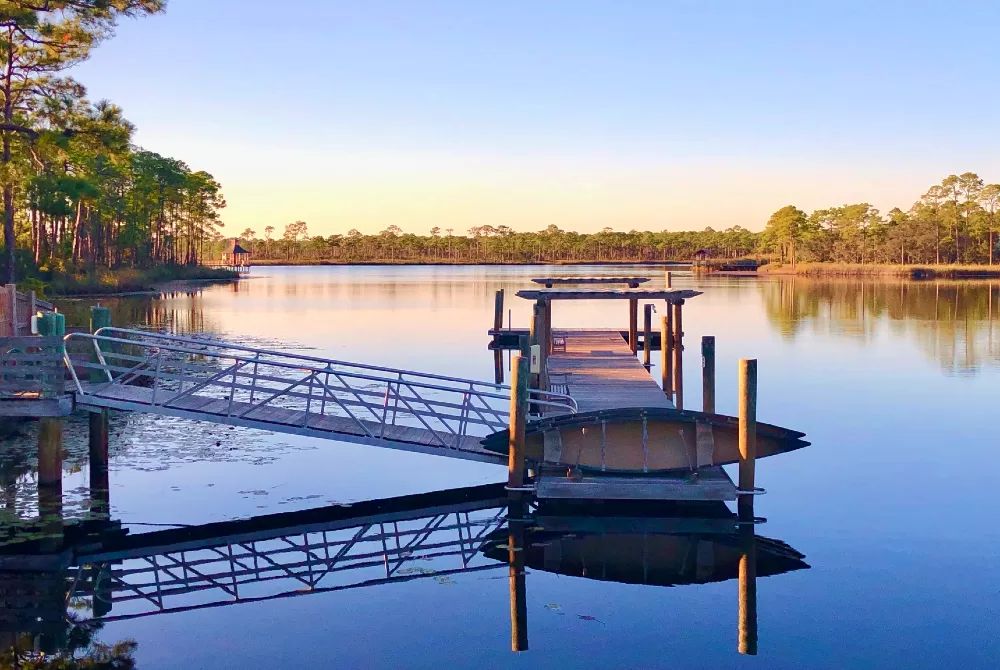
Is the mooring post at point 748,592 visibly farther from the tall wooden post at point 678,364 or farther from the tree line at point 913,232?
the tree line at point 913,232

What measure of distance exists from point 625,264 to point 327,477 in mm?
177849

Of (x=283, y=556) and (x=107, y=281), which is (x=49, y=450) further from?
(x=107, y=281)

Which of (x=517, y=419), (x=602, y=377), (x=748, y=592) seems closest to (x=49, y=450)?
(x=517, y=419)

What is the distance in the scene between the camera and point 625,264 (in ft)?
625

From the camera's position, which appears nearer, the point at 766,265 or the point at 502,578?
the point at 502,578

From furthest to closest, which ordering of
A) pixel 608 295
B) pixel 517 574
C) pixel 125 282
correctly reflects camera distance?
pixel 125 282, pixel 608 295, pixel 517 574

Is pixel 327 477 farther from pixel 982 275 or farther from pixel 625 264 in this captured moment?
pixel 625 264

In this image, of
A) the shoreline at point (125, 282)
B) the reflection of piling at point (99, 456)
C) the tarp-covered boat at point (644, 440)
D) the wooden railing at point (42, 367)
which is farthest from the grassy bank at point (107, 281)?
the tarp-covered boat at point (644, 440)

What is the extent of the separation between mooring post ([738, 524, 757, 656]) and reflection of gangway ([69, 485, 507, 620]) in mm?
2907

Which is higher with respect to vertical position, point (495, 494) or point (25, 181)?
point (25, 181)

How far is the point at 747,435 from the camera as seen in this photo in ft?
42.9

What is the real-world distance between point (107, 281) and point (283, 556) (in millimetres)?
52799

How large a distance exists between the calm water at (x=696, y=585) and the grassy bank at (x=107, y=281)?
2153 centimetres

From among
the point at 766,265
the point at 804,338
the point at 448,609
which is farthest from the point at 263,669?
the point at 766,265
